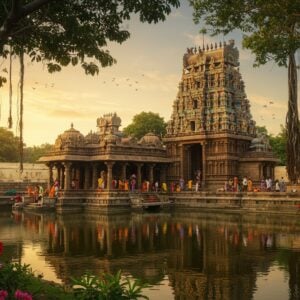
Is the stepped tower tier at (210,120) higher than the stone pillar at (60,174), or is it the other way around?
the stepped tower tier at (210,120)

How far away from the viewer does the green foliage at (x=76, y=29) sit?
34.3ft

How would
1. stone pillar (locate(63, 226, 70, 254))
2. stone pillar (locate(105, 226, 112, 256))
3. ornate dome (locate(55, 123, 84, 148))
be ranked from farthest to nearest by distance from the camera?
ornate dome (locate(55, 123, 84, 148)) → stone pillar (locate(63, 226, 70, 254)) → stone pillar (locate(105, 226, 112, 256))

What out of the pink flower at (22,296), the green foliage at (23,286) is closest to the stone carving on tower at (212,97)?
the green foliage at (23,286)

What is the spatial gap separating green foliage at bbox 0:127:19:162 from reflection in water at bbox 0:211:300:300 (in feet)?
159

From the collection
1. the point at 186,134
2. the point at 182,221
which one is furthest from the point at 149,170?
the point at 182,221

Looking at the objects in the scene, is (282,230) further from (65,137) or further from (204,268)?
(65,137)

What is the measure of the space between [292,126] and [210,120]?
1945 cm

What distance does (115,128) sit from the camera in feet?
176

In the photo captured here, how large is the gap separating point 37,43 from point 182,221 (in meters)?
19.8

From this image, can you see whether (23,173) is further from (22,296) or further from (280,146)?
(22,296)

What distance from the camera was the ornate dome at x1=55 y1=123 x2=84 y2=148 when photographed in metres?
41.3

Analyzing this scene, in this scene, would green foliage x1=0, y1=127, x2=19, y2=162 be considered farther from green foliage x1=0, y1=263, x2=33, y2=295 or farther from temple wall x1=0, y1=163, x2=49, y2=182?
green foliage x1=0, y1=263, x2=33, y2=295

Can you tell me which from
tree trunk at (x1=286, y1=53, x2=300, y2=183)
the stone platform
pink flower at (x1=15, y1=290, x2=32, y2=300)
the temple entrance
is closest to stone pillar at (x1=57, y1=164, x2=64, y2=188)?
the stone platform

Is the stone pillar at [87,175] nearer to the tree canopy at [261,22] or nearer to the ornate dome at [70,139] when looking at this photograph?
the ornate dome at [70,139]
